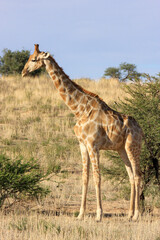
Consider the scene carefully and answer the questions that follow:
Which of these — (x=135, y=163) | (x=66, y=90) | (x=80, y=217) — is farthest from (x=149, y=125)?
(x=80, y=217)

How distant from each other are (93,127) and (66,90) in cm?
106

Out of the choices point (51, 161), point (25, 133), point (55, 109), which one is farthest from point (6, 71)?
point (51, 161)

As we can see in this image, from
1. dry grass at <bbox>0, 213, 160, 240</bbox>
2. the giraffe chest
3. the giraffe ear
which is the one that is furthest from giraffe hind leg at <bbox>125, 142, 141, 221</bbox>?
the giraffe ear

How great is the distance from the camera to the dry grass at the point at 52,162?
695 centimetres

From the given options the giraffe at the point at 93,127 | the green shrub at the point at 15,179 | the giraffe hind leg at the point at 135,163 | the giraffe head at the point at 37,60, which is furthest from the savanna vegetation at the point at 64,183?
the giraffe head at the point at 37,60

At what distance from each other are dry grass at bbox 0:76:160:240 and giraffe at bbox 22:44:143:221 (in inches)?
36.6

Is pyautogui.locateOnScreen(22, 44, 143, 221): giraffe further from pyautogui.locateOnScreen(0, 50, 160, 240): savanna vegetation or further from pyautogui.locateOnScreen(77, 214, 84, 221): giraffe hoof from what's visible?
pyautogui.locateOnScreen(0, 50, 160, 240): savanna vegetation

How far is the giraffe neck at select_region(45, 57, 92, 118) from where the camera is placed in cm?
855

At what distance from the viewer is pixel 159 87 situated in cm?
1077

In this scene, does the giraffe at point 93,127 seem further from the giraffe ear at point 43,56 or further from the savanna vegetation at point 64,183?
the savanna vegetation at point 64,183

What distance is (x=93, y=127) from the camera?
27.1ft

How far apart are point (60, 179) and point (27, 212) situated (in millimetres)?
5538

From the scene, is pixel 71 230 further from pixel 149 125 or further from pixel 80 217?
pixel 149 125

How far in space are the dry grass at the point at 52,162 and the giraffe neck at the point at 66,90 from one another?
1.94 meters
